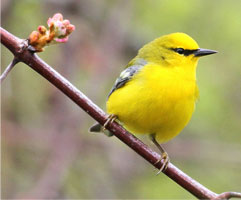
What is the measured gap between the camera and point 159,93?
360cm

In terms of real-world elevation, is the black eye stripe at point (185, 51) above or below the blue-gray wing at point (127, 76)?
above

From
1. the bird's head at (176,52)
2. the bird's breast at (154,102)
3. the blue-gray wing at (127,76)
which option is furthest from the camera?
the bird's head at (176,52)

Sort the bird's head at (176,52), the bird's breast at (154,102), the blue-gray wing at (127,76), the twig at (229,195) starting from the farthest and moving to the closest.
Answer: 1. the bird's head at (176,52)
2. the blue-gray wing at (127,76)
3. the bird's breast at (154,102)
4. the twig at (229,195)

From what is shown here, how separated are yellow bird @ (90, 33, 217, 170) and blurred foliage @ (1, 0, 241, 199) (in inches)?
48.2

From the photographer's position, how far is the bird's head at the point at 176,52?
4051 mm

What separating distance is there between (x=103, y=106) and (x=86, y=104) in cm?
390

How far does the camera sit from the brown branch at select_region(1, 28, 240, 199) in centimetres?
203

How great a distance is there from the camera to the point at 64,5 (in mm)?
5566

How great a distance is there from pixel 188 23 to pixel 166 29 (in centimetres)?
54

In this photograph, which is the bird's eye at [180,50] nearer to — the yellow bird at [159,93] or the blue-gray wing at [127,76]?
the yellow bird at [159,93]

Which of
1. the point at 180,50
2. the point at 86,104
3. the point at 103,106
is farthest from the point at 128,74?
the point at 103,106

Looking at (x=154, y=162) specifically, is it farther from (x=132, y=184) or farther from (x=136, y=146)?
(x=132, y=184)

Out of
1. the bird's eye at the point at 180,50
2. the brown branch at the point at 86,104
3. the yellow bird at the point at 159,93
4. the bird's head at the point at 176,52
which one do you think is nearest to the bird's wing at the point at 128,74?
the yellow bird at the point at 159,93

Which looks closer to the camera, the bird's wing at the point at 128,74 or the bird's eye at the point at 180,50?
the bird's wing at the point at 128,74
